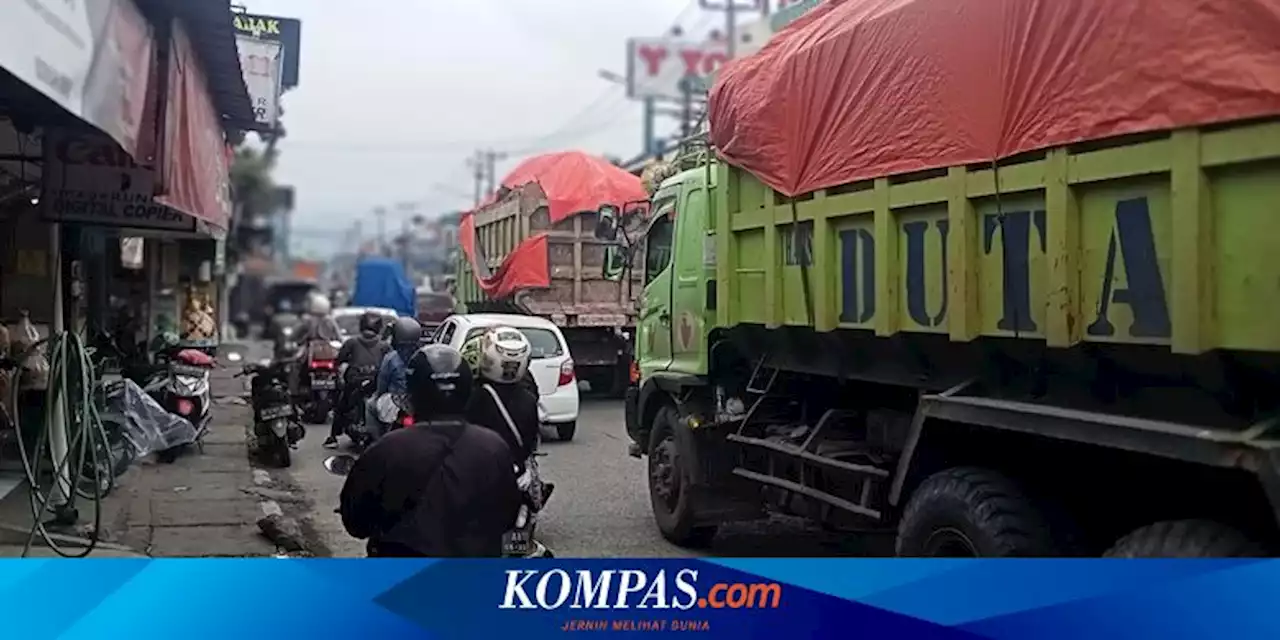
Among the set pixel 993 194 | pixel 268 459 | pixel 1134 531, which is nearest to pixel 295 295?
pixel 268 459

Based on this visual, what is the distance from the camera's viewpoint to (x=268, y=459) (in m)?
4.58

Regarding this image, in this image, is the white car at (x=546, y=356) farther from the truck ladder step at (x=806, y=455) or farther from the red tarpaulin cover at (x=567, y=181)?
the truck ladder step at (x=806, y=455)

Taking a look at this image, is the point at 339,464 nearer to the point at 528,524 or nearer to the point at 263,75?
the point at 528,524

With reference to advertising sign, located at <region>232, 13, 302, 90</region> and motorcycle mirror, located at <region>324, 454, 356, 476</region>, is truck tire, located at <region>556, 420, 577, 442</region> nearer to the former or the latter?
motorcycle mirror, located at <region>324, 454, 356, 476</region>

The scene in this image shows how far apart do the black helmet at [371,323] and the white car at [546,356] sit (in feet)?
0.89

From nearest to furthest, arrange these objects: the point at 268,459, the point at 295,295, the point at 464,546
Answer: the point at 464,546
the point at 268,459
the point at 295,295

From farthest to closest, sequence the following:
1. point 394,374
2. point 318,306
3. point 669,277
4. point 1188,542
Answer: point 669,277
point 318,306
point 394,374
point 1188,542

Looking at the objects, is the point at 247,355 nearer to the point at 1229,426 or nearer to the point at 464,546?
the point at 464,546

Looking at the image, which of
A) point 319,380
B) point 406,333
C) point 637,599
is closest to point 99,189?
point 319,380

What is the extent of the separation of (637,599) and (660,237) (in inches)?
139

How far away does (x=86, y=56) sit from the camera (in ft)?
11.6

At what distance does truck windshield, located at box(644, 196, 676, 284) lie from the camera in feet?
20.0

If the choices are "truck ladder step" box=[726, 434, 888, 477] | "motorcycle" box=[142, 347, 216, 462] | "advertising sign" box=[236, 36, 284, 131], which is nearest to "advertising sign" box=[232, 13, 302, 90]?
"advertising sign" box=[236, 36, 284, 131]

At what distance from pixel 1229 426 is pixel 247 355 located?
3.75 meters
